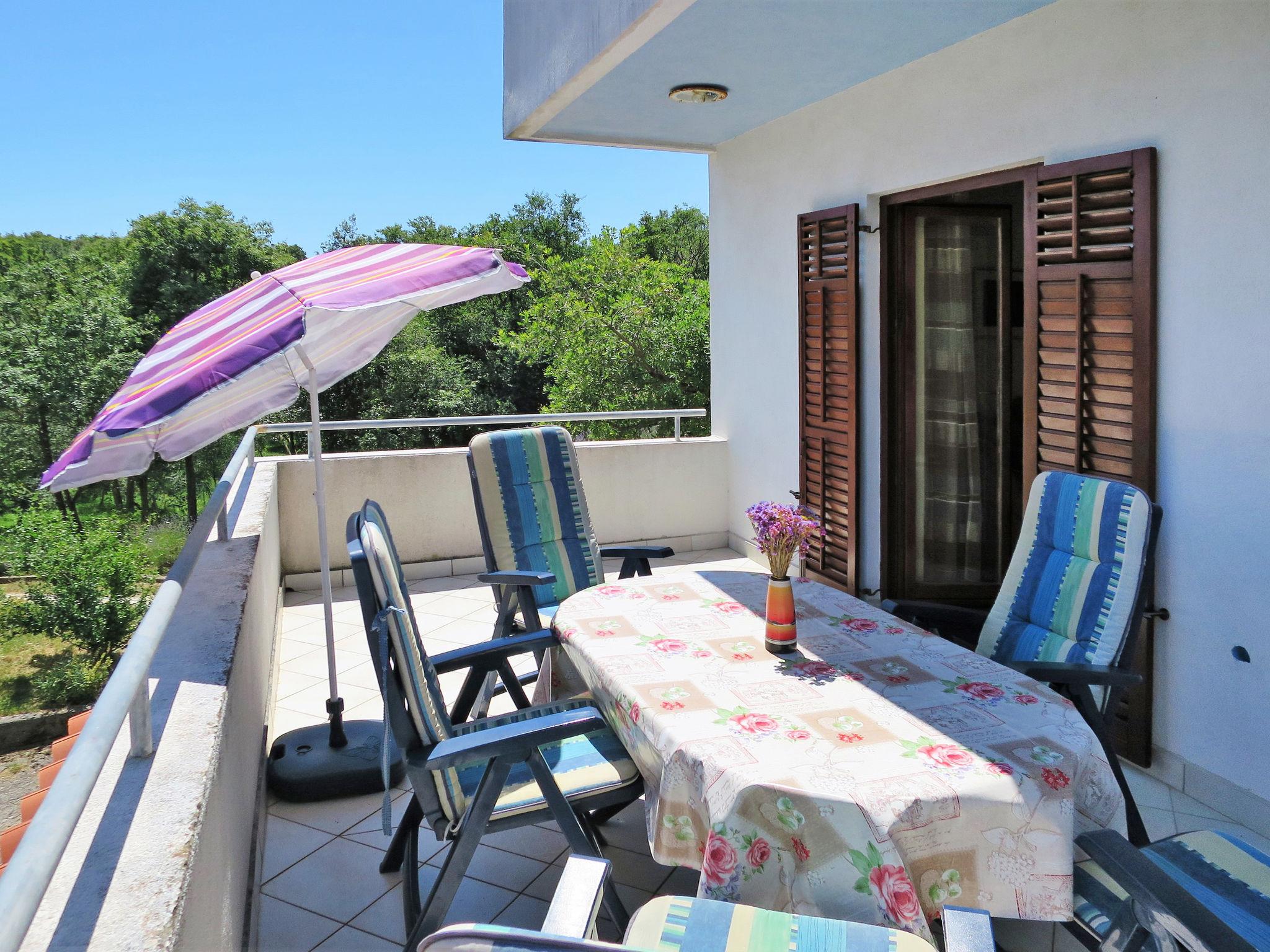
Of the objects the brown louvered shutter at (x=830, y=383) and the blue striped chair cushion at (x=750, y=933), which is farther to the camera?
the brown louvered shutter at (x=830, y=383)

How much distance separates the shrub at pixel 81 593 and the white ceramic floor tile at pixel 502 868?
1536 centimetres

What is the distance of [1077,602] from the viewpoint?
8.05ft

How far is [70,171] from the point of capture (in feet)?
138

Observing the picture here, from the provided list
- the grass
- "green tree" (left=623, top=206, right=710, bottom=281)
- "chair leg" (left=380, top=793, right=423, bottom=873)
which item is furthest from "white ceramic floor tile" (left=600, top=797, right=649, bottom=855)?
"green tree" (left=623, top=206, right=710, bottom=281)

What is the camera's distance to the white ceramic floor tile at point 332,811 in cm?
281

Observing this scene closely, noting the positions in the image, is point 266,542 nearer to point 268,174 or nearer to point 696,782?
point 696,782

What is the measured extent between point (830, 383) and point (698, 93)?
1.53 meters

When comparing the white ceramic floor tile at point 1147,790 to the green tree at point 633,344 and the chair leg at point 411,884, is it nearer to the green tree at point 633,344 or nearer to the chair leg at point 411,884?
the chair leg at point 411,884

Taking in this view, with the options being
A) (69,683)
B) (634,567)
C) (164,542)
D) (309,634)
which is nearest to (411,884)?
(634,567)

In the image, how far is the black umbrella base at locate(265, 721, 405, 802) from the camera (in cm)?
295

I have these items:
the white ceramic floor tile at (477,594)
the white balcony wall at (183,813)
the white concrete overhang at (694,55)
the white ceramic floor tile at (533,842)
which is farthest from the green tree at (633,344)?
the white balcony wall at (183,813)

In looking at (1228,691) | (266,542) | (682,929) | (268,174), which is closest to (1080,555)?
(1228,691)

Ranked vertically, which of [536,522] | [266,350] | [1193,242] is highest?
[1193,242]

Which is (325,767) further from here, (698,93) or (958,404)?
(698,93)
